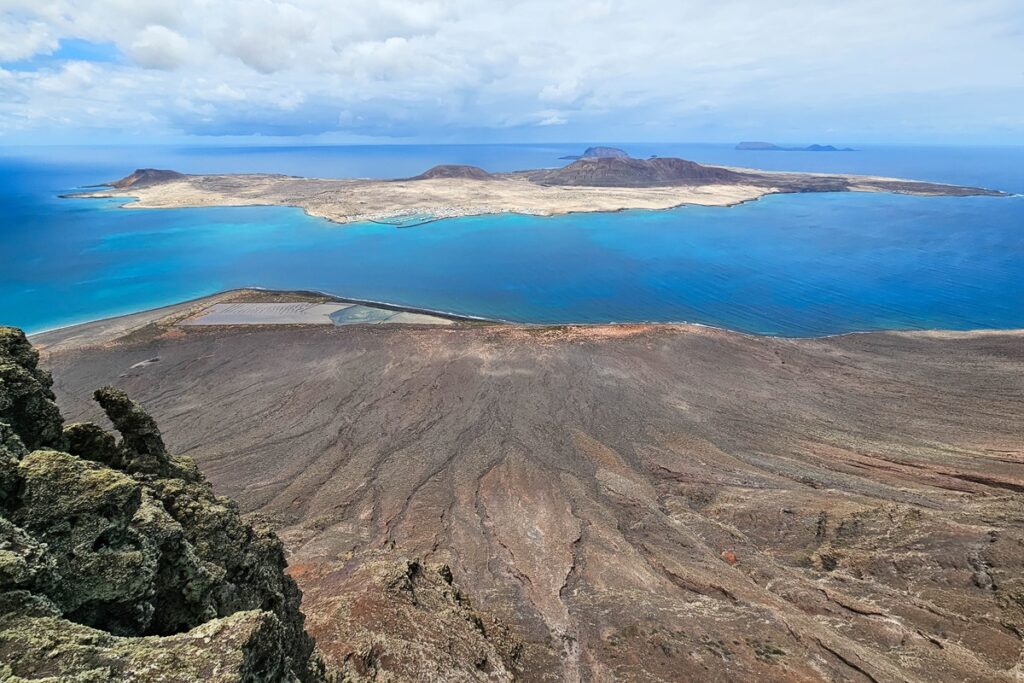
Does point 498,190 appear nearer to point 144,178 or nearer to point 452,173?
point 452,173

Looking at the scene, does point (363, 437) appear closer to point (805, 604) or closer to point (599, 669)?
point (599, 669)

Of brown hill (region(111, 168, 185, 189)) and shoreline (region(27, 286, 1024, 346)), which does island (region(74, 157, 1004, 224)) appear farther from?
shoreline (region(27, 286, 1024, 346))

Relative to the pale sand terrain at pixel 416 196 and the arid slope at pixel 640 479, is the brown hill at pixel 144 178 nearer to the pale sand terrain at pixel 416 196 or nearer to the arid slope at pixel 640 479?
the pale sand terrain at pixel 416 196

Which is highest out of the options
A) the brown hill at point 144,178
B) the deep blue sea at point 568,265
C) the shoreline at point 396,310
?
the brown hill at point 144,178

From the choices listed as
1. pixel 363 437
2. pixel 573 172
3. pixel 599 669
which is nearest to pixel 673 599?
pixel 599 669

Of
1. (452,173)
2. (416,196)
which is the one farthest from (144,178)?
(416,196)

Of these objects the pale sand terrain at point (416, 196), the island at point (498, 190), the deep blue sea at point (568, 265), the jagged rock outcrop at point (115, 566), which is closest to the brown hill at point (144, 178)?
the island at point (498, 190)
